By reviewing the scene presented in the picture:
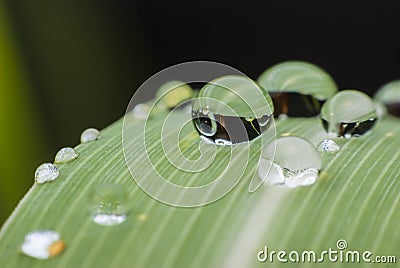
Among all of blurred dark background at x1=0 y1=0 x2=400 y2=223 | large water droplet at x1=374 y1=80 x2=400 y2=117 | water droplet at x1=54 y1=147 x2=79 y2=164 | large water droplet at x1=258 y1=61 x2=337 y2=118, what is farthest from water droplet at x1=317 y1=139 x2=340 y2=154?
blurred dark background at x1=0 y1=0 x2=400 y2=223

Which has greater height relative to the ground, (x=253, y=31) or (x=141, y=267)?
(x=141, y=267)

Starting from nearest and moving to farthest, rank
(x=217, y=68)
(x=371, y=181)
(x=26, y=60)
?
(x=371, y=181) → (x=217, y=68) → (x=26, y=60)

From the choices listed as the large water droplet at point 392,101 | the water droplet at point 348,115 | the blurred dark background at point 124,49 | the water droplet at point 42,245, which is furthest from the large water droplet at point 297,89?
the blurred dark background at point 124,49

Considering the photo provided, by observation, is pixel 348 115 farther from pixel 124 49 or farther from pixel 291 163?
pixel 124 49

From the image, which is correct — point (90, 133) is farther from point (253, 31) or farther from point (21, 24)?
point (253, 31)

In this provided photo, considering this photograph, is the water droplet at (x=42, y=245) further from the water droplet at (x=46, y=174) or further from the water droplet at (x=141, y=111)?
the water droplet at (x=141, y=111)

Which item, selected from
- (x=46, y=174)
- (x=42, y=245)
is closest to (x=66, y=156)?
(x=46, y=174)

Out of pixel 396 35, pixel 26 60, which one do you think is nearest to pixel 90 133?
pixel 26 60
